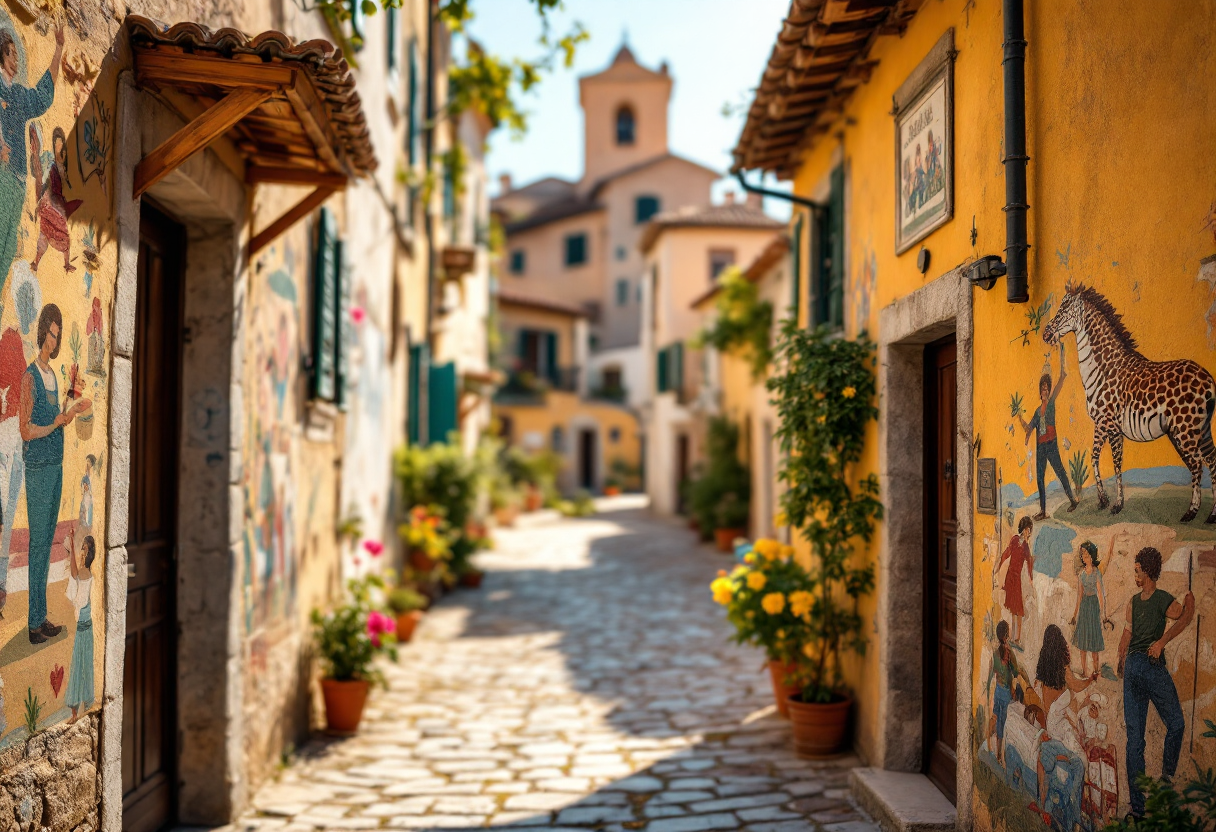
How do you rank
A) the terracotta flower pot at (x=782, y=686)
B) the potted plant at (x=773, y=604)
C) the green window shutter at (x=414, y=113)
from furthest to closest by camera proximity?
1. the green window shutter at (x=414, y=113)
2. the terracotta flower pot at (x=782, y=686)
3. the potted plant at (x=773, y=604)

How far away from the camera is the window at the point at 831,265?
6605 mm

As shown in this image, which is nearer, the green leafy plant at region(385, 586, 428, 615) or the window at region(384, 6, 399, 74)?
the green leafy plant at region(385, 586, 428, 615)

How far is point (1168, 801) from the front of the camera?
2.57 m

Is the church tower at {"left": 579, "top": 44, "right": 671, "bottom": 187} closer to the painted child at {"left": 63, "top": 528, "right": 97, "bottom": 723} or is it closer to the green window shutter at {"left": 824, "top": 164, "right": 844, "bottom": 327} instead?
the green window shutter at {"left": 824, "top": 164, "right": 844, "bottom": 327}

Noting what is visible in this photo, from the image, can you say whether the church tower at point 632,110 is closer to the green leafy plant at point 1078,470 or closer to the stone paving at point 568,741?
the stone paving at point 568,741

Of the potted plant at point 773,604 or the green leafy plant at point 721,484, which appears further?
the green leafy plant at point 721,484

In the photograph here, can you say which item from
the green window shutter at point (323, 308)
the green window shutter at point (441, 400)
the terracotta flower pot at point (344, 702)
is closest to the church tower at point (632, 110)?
the green window shutter at point (441, 400)

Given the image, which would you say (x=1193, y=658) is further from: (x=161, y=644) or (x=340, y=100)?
(x=161, y=644)

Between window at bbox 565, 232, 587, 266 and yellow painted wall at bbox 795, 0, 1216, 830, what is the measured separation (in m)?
30.2

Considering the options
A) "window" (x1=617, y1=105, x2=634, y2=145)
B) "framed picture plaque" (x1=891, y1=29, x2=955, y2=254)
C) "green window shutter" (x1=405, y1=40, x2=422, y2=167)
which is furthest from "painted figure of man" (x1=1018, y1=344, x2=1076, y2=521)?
"window" (x1=617, y1=105, x2=634, y2=145)

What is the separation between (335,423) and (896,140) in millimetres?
4349

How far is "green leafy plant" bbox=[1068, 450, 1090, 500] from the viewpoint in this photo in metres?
3.11

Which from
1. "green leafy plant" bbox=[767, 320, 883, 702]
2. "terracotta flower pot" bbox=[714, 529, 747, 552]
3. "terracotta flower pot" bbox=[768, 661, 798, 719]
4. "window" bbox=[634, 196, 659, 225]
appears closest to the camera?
"green leafy plant" bbox=[767, 320, 883, 702]

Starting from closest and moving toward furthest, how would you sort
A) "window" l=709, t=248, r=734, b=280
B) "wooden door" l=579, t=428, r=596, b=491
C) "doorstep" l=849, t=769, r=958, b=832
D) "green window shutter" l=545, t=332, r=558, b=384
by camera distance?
1. "doorstep" l=849, t=769, r=958, b=832
2. "window" l=709, t=248, r=734, b=280
3. "green window shutter" l=545, t=332, r=558, b=384
4. "wooden door" l=579, t=428, r=596, b=491
